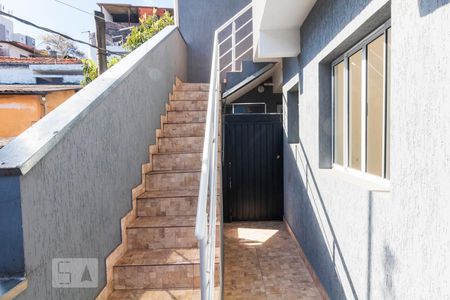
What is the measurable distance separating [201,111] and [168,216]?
6.66 ft

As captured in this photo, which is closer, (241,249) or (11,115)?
(241,249)

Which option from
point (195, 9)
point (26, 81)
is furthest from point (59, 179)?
point (26, 81)

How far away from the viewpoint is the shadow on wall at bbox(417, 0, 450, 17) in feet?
4.43

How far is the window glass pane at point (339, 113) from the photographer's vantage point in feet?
10.2

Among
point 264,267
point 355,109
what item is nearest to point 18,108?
point 264,267

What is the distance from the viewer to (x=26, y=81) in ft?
48.3

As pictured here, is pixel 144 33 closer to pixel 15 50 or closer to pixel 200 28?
pixel 200 28

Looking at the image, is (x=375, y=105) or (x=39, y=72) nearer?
(x=375, y=105)

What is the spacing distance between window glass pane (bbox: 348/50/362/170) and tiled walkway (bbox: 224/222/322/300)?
1.70 metres

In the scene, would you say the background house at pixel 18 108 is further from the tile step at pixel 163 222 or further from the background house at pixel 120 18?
the background house at pixel 120 18

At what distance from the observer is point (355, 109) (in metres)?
2.75

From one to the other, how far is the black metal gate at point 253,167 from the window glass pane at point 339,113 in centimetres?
278

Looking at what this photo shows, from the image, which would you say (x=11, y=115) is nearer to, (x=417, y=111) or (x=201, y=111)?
(x=201, y=111)

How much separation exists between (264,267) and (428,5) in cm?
353
